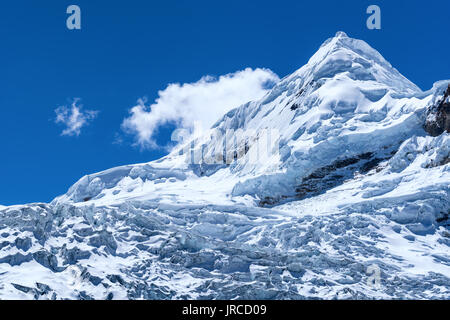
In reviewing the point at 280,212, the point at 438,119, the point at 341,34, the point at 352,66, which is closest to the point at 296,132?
the point at 438,119

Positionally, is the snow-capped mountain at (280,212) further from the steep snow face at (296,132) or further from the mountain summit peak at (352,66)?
the mountain summit peak at (352,66)

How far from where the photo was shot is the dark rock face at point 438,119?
8038 cm

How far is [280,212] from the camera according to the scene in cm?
6988

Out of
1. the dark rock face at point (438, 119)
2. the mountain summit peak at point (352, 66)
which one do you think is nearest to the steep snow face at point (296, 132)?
the mountain summit peak at point (352, 66)

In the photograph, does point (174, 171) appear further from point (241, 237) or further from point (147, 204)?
point (241, 237)

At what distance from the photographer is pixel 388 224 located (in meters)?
62.5

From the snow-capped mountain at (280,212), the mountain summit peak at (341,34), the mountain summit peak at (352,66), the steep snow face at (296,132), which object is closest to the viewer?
the snow-capped mountain at (280,212)

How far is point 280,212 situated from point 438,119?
2564cm

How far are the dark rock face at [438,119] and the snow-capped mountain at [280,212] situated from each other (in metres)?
0.24

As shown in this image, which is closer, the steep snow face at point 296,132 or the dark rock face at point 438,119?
the dark rock face at point 438,119

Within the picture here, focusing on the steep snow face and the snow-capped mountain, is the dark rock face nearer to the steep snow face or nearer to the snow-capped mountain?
the snow-capped mountain
